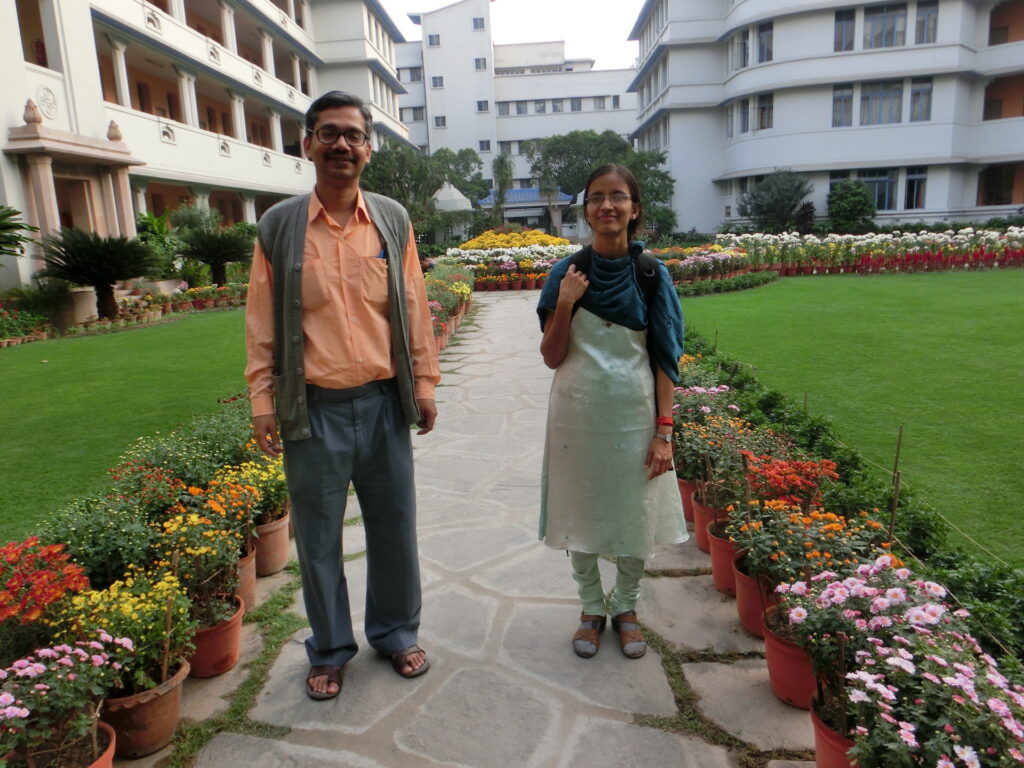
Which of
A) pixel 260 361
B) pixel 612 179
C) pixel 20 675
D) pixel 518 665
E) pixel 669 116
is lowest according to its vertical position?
pixel 518 665

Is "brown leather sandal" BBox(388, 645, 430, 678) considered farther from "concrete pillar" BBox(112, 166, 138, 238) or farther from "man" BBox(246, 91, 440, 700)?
"concrete pillar" BBox(112, 166, 138, 238)

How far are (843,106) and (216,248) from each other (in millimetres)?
27262

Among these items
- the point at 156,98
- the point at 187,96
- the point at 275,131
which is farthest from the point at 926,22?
the point at 156,98

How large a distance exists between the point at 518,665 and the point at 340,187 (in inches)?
77.9

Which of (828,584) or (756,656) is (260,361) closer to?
(828,584)

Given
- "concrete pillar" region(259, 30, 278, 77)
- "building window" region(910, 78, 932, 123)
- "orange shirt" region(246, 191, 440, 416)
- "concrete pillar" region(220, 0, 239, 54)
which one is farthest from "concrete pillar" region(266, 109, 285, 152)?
"orange shirt" region(246, 191, 440, 416)

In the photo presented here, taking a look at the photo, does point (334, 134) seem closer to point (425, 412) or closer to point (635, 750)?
point (425, 412)

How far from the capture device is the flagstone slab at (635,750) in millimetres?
2307

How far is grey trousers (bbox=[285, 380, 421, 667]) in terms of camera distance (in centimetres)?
251

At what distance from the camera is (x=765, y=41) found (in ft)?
105

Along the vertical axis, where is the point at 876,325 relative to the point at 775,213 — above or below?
below

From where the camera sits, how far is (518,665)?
2.87 m

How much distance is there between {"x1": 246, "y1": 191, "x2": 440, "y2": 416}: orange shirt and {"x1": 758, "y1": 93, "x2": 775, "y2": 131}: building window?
111 feet

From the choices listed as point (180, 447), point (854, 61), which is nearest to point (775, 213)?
point (854, 61)
